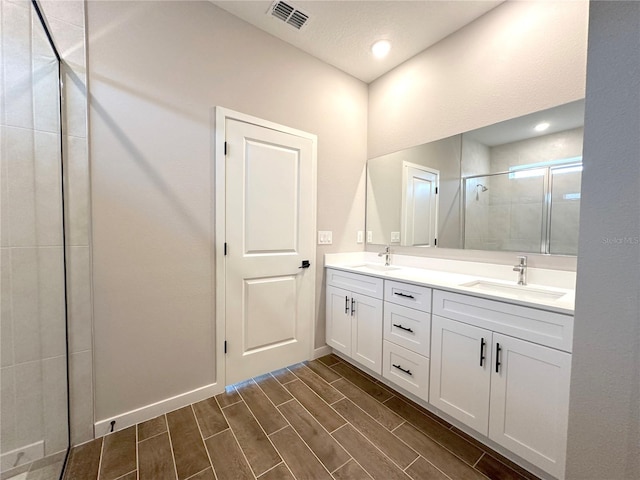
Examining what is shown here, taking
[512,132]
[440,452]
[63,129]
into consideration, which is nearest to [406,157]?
[512,132]

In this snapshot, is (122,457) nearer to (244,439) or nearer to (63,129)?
(244,439)

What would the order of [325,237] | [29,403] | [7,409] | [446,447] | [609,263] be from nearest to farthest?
[609,263], [7,409], [29,403], [446,447], [325,237]

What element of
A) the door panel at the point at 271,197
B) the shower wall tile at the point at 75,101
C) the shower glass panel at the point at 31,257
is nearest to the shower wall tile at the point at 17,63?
the shower glass panel at the point at 31,257

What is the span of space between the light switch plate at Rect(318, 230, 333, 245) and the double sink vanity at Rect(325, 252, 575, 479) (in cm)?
37

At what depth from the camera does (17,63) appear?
1.15m

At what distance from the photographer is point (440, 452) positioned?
1.40 m

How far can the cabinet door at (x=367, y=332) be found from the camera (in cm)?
198

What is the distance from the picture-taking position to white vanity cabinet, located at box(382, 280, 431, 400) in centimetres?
167

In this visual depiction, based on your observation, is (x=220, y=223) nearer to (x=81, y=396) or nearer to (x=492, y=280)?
(x=81, y=396)

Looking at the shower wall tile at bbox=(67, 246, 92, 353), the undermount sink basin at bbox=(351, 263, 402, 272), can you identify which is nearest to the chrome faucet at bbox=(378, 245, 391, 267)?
the undermount sink basin at bbox=(351, 263, 402, 272)

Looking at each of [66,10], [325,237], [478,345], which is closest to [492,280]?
[478,345]

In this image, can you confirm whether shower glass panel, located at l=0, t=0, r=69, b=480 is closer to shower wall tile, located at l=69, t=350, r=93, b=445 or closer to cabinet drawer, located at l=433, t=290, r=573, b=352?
shower wall tile, located at l=69, t=350, r=93, b=445

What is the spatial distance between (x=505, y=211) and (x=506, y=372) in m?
1.06

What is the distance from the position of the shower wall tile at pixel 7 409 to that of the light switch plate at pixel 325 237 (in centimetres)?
198
